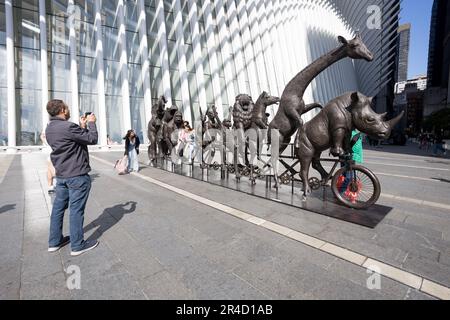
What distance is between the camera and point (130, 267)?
2.54 metres

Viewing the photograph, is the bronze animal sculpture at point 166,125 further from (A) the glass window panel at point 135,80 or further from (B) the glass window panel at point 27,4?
(B) the glass window panel at point 27,4

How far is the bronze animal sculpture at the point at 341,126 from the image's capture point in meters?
3.95

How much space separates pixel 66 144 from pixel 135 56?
21853mm

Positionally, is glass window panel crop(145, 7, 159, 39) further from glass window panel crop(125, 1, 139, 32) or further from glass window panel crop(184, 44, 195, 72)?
glass window panel crop(184, 44, 195, 72)

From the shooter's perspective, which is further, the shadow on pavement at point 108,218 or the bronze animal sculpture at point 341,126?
the bronze animal sculpture at point 341,126

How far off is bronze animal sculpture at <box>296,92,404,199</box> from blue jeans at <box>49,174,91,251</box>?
3988mm

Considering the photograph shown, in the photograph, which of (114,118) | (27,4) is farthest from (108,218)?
(27,4)

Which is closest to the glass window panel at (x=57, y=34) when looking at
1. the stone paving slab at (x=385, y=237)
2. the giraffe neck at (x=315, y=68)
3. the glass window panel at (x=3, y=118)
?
the glass window panel at (x=3, y=118)

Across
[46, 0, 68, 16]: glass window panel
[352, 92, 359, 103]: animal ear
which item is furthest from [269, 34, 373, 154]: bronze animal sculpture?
[46, 0, 68, 16]: glass window panel

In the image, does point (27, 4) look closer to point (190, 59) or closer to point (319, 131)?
point (190, 59)

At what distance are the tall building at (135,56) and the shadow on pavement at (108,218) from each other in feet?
40.1

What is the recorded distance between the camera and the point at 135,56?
834 inches

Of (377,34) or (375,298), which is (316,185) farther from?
(377,34)

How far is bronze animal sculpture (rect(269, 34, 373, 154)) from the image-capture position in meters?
4.04
